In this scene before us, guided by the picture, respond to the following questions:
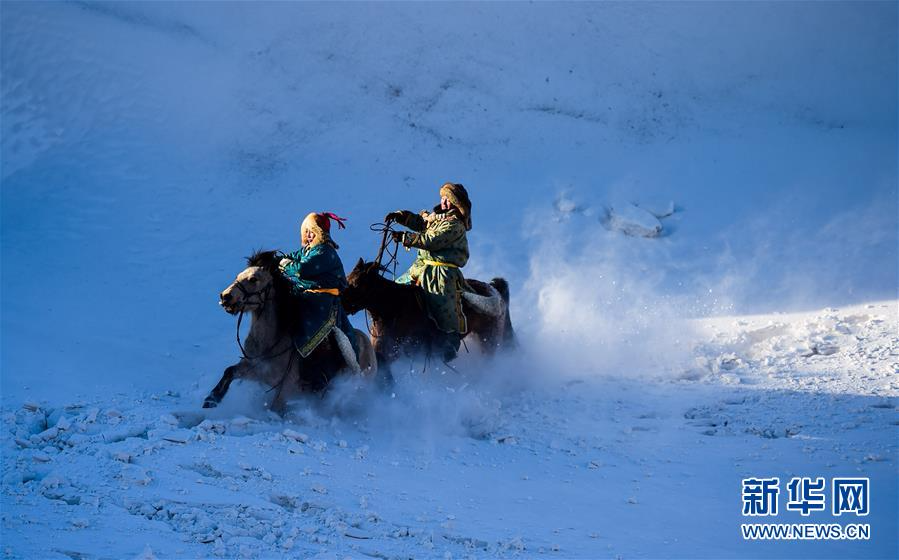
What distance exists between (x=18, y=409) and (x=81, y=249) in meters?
6.60

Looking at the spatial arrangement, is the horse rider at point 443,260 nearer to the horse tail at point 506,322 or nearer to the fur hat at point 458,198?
the fur hat at point 458,198

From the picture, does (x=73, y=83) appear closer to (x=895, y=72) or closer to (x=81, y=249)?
(x=81, y=249)

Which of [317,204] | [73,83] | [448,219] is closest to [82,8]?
[73,83]

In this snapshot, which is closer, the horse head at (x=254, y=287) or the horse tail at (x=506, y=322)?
the horse head at (x=254, y=287)

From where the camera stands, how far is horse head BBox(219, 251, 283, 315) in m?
7.61

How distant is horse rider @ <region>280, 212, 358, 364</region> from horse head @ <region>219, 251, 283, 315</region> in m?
0.18

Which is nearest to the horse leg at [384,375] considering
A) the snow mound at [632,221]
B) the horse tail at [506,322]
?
the horse tail at [506,322]

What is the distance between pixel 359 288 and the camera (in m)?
8.91

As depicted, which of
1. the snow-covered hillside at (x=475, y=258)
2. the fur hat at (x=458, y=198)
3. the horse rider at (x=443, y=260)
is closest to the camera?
the snow-covered hillside at (x=475, y=258)

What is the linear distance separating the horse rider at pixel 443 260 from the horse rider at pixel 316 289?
996 millimetres

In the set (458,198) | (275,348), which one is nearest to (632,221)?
(458,198)

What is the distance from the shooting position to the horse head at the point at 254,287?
25.0ft

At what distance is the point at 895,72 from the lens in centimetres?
1983

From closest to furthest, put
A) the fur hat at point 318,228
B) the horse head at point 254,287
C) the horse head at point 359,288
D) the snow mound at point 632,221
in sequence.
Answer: the horse head at point 254,287 → the fur hat at point 318,228 → the horse head at point 359,288 → the snow mound at point 632,221
